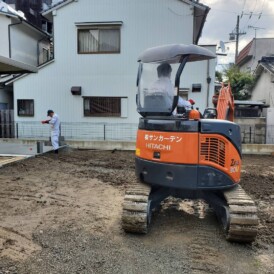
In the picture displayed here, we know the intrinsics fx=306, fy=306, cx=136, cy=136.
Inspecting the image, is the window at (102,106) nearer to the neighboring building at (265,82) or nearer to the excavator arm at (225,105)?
the neighboring building at (265,82)

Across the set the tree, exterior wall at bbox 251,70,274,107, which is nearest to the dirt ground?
exterior wall at bbox 251,70,274,107

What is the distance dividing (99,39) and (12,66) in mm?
5143

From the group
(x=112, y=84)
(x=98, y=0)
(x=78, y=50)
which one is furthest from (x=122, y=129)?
(x=98, y=0)

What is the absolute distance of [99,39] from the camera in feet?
43.0

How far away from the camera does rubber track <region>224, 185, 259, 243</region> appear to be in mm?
3674

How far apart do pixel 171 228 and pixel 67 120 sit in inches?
394

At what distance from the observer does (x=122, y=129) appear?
13078 millimetres

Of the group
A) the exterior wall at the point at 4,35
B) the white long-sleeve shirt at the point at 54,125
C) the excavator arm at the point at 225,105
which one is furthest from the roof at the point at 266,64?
the exterior wall at the point at 4,35

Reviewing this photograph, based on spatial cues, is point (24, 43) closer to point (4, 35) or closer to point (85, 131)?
point (4, 35)

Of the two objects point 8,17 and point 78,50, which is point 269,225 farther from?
point 8,17

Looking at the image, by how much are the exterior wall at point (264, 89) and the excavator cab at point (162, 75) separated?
13391 mm

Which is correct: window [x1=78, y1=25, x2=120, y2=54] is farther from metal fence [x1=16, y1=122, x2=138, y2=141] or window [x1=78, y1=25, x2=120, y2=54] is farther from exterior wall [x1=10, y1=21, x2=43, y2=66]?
exterior wall [x1=10, y1=21, x2=43, y2=66]

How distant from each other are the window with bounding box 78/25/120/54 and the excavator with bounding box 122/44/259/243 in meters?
9.36

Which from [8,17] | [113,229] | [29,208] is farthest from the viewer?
[8,17]
